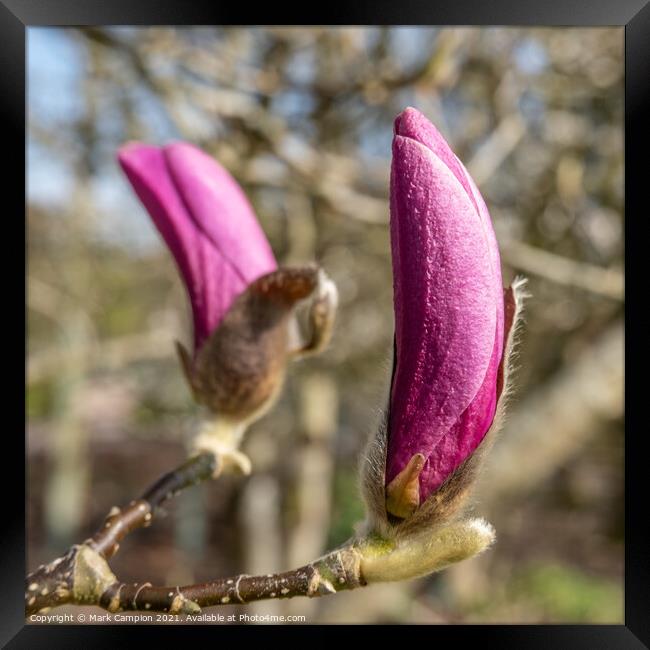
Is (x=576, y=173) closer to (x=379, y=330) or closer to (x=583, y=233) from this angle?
(x=583, y=233)

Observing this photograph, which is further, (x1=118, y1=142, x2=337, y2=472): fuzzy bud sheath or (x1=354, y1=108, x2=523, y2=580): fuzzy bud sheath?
(x1=118, y1=142, x2=337, y2=472): fuzzy bud sheath

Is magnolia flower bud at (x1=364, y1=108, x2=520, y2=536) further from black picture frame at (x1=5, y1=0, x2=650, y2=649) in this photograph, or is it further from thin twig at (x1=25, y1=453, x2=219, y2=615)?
black picture frame at (x1=5, y1=0, x2=650, y2=649)

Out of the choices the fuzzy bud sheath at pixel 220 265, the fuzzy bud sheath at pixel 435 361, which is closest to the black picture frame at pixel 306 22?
the fuzzy bud sheath at pixel 220 265

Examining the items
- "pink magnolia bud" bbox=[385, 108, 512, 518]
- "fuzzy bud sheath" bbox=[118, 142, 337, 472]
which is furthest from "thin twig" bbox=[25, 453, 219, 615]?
"pink magnolia bud" bbox=[385, 108, 512, 518]

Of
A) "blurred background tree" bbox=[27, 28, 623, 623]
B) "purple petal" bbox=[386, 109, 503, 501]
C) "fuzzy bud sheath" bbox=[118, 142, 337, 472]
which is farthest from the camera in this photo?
"blurred background tree" bbox=[27, 28, 623, 623]

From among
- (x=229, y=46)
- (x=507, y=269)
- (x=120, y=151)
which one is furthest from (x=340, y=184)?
(x=120, y=151)

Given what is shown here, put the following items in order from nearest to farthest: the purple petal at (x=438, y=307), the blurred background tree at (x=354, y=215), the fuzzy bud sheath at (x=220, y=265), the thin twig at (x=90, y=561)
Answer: the purple petal at (x=438, y=307) → the thin twig at (x=90, y=561) → the fuzzy bud sheath at (x=220, y=265) → the blurred background tree at (x=354, y=215)

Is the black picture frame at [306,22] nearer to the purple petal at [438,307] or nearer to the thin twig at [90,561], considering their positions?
the thin twig at [90,561]

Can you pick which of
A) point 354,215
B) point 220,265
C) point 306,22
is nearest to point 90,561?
point 220,265

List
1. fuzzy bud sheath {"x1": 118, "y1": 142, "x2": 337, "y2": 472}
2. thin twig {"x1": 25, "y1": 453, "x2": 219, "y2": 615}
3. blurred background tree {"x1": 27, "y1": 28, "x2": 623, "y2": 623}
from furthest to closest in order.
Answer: blurred background tree {"x1": 27, "y1": 28, "x2": 623, "y2": 623}
fuzzy bud sheath {"x1": 118, "y1": 142, "x2": 337, "y2": 472}
thin twig {"x1": 25, "y1": 453, "x2": 219, "y2": 615}
